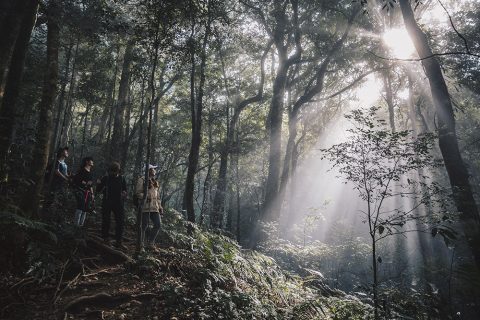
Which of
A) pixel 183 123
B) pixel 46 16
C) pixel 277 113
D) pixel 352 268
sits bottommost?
pixel 352 268

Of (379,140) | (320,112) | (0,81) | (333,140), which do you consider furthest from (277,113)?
(333,140)

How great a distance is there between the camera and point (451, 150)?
27.5ft

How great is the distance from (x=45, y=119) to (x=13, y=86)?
1.14 metres

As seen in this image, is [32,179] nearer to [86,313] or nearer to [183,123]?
[86,313]

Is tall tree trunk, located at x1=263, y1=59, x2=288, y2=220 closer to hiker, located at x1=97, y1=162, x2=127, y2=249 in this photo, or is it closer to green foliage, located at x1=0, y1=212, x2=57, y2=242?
hiker, located at x1=97, y1=162, x2=127, y2=249

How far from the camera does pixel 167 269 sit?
6.47 metres

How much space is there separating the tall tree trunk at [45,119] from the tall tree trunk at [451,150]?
8.13m

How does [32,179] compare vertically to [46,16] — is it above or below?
below

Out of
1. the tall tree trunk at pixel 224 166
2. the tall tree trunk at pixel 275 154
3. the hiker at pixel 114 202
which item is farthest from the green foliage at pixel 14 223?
the tall tree trunk at pixel 224 166

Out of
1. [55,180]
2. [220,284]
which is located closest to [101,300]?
[220,284]

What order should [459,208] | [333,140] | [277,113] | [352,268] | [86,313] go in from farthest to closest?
[333,140] < [352,268] < [277,113] < [459,208] < [86,313]

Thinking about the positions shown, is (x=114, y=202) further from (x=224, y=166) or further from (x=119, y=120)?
(x=224, y=166)

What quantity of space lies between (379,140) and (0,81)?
7063 millimetres

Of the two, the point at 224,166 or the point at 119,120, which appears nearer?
the point at 119,120
